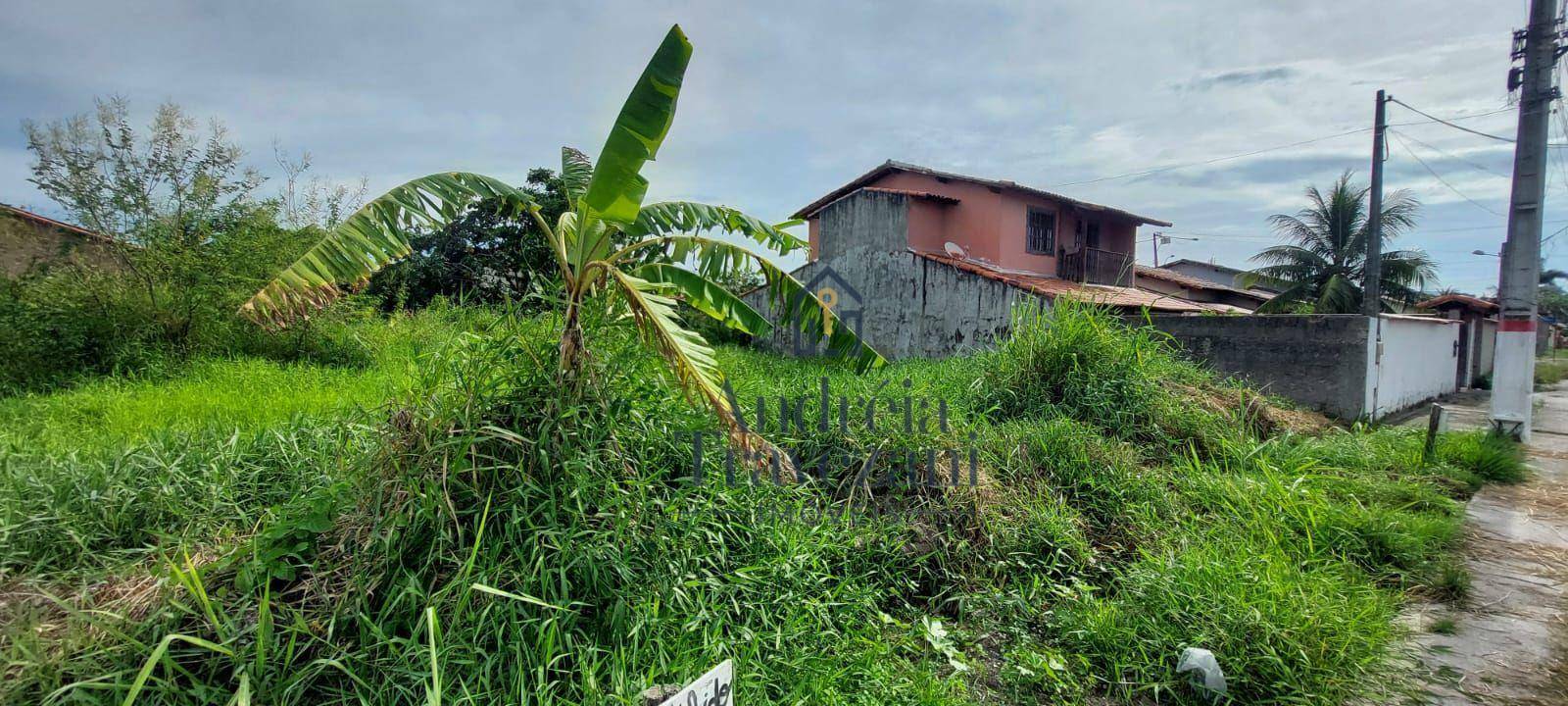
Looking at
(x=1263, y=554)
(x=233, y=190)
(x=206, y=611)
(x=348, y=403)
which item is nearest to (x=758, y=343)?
(x=233, y=190)

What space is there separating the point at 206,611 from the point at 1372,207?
56.6 ft

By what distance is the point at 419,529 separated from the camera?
2445 mm

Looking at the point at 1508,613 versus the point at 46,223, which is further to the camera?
the point at 46,223

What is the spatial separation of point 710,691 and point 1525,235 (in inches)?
425

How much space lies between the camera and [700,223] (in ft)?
13.8

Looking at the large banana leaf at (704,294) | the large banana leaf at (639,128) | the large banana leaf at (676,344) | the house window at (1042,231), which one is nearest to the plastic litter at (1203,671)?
the large banana leaf at (676,344)

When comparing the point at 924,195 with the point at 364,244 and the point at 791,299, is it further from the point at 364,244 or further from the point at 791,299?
the point at 364,244

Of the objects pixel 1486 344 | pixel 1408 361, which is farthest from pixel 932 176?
pixel 1486 344

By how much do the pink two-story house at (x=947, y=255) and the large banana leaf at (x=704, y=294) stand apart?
6016mm

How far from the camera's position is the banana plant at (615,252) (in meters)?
2.66

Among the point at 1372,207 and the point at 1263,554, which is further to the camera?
the point at 1372,207

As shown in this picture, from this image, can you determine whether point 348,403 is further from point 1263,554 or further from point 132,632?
point 1263,554

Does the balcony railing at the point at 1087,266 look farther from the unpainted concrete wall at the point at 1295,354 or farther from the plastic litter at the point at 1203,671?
the plastic litter at the point at 1203,671

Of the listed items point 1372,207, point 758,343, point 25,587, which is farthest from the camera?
point 758,343
